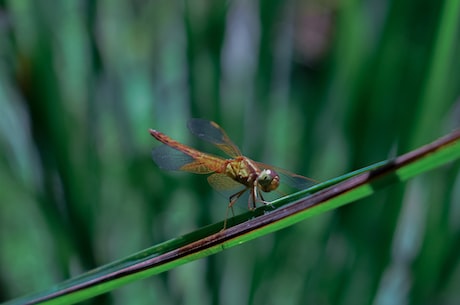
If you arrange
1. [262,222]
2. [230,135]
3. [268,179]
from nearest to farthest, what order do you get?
[262,222], [268,179], [230,135]

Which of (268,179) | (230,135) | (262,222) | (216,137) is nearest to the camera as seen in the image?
(262,222)

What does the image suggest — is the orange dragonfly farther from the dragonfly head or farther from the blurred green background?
the blurred green background

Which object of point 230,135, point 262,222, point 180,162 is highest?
point 230,135

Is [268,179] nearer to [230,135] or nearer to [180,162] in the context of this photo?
[180,162]

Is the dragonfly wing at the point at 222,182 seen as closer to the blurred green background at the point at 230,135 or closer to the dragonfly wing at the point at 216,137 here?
the dragonfly wing at the point at 216,137

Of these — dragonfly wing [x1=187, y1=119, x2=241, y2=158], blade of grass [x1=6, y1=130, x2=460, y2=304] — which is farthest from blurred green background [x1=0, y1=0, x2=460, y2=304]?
blade of grass [x1=6, y1=130, x2=460, y2=304]

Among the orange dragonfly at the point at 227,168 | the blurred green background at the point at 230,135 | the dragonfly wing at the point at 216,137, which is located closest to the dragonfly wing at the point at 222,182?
the orange dragonfly at the point at 227,168

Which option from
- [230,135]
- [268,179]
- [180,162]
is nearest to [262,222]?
[268,179]
